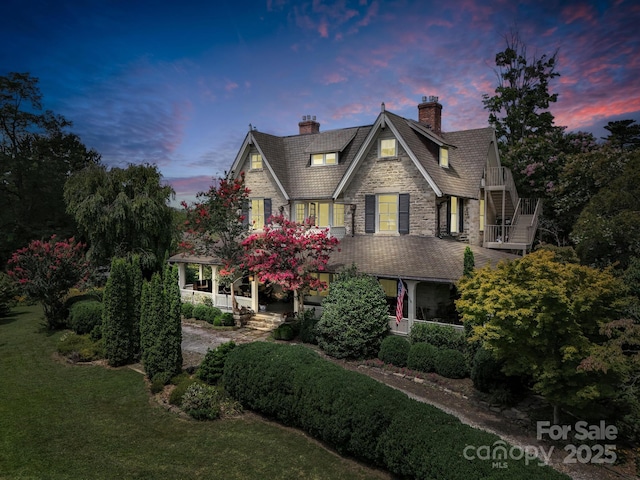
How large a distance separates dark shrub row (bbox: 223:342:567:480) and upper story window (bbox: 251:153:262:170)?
1645cm

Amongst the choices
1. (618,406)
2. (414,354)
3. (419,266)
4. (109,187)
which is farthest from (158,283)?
(109,187)

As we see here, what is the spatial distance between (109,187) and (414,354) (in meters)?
26.7

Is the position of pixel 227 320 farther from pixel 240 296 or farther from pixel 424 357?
pixel 424 357

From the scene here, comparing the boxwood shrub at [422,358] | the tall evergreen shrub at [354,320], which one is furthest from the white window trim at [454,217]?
the boxwood shrub at [422,358]

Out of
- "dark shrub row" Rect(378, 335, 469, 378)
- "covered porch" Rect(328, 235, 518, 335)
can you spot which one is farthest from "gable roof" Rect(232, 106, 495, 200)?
"dark shrub row" Rect(378, 335, 469, 378)

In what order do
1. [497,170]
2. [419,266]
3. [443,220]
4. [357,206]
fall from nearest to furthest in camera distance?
[419,266]
[443,220]
[357,206]
[497,170]

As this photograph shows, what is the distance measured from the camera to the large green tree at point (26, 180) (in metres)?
35.5

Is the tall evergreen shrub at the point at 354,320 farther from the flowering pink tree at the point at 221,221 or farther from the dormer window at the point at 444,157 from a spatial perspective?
the dormer window at the point at 444,157

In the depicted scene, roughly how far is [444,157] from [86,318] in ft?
70.7

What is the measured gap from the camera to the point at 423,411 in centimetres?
901

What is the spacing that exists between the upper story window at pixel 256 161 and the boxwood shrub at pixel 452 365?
1769 cm

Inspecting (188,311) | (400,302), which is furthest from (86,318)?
(400,302)

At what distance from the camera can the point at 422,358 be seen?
1536cm

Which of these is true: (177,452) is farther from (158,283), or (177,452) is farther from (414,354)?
(414,354)
